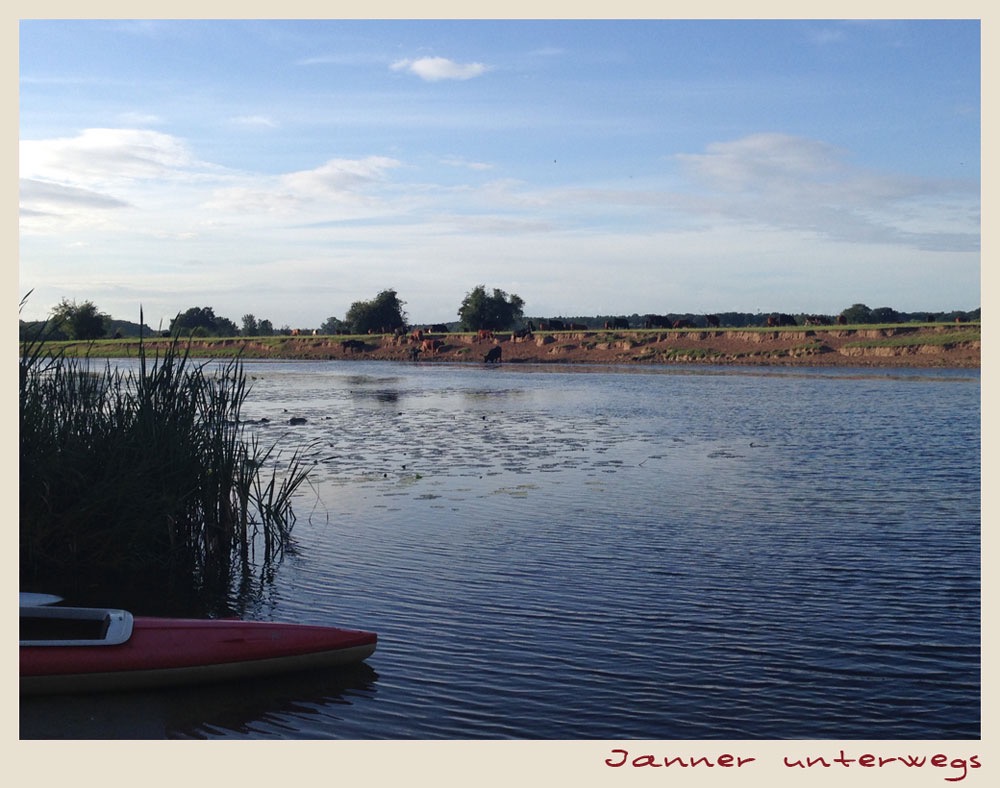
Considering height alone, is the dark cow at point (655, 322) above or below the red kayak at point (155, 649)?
above

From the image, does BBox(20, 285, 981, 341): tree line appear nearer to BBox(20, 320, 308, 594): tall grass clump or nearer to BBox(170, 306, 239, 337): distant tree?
BBox(170, 306, 239, 337): distant tree

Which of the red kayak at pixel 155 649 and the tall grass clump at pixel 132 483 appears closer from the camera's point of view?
the red kayak at pixel 155 649

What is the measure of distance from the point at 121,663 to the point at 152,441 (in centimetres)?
455

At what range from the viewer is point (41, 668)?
9.38 m

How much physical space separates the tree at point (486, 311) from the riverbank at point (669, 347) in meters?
9.17

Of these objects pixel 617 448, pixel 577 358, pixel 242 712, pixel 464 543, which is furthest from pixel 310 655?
pixel 577 358

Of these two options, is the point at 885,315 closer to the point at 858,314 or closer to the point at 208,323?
the point at 858,314

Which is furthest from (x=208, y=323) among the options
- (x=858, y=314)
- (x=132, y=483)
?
(x=132, y=483)

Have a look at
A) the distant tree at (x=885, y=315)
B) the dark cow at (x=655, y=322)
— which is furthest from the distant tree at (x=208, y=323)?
the distant tree at (x=885, y=315)

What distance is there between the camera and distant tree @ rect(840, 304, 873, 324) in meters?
103

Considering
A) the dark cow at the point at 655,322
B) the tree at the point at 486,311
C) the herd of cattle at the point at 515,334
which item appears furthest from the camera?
the tree at the point at 486,311

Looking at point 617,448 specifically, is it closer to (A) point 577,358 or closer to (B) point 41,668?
(B) point 41,668

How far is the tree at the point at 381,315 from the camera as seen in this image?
132375 millimetres

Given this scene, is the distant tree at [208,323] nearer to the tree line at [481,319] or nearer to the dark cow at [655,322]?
the tree line at [481,319]
